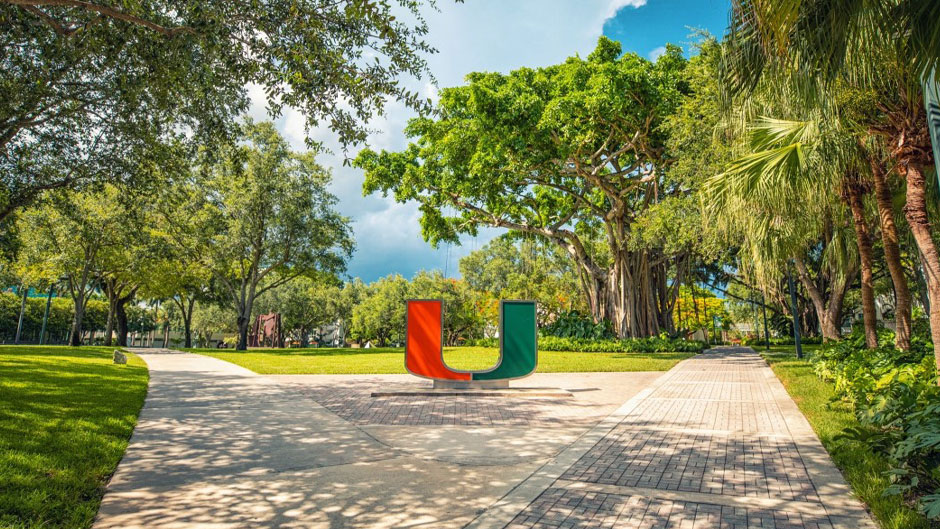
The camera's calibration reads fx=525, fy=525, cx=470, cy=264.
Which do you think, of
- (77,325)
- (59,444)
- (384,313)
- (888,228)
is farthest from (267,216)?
(888,228)

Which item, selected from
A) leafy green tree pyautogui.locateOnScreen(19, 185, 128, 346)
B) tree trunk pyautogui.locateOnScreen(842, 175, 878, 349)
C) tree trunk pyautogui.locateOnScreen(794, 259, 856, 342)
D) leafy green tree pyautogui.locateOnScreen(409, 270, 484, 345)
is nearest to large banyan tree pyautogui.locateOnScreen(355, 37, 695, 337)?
tree trunk pyautogui.locateOnScreen(794, 259, 856, 342)

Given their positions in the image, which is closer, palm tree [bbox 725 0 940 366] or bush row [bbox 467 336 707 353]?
palm tree [bbox 725 0 940 366]

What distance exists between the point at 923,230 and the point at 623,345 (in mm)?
18711

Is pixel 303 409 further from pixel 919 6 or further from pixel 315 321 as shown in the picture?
pixel 315 321

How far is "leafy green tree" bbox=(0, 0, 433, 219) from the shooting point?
251 inches

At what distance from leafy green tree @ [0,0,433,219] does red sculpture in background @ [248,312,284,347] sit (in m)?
47.8

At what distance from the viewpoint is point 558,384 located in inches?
472

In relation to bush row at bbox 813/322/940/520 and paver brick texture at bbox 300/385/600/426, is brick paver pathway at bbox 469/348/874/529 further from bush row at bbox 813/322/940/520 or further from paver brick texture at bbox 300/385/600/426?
paver brick texture at bbox 300/385/600/426

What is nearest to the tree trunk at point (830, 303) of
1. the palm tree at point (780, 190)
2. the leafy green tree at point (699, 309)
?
the palm tree at point (780, 190)

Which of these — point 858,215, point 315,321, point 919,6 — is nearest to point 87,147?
point 919,6

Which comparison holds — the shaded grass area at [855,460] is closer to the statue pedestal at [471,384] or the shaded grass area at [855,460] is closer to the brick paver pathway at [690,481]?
the brick paver pathway at [690,481]

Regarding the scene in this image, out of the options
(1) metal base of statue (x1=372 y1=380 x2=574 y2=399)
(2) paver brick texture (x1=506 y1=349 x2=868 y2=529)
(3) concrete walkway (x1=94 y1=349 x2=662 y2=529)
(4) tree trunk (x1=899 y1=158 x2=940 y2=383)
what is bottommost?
(3) concrete walkway (x1=94 y1=349 x2=662 y2=529)

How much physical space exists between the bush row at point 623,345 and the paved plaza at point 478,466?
613 inches

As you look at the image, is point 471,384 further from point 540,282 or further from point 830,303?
point 540,282
